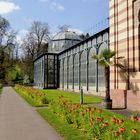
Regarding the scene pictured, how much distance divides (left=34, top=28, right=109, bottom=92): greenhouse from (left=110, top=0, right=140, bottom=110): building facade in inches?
481

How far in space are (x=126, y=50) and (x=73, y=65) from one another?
29997 mm

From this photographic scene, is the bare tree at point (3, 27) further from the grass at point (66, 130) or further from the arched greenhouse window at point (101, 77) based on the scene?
the grass at point (66, 130)

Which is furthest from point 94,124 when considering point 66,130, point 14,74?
point 14,74

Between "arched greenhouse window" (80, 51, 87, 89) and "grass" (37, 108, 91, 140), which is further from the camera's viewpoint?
"arched greenhouse window" (80, 51, 87, 89)

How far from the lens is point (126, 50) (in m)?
21.1

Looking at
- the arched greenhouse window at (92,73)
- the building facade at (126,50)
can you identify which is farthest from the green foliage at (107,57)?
the arched greenhouse window at (92,73)

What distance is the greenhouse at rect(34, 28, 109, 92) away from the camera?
3869 cm

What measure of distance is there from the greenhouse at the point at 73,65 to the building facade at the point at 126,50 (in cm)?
1222

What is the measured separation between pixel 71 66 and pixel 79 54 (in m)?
5.25

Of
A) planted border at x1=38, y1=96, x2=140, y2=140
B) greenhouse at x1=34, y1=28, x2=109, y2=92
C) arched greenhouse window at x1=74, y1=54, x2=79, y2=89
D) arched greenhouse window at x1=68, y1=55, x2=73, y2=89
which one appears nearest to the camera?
planted border at x1=38, y1=96, x2=140, y2=140

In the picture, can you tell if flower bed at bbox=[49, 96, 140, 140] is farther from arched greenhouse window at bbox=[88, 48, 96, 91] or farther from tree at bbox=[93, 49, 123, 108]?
arched greenhouse window at bbox=[88, 48, 96, 91]

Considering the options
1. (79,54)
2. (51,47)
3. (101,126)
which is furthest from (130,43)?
(51,47)

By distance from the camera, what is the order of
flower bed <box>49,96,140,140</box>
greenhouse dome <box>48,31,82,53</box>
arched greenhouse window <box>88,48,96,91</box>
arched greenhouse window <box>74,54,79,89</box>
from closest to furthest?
flower bed <box>49,96,140,140</box>, arched greenhouse window <box>88,48,96,91</box>, arched greenhouse window <box>74,54,79,89</box>, greenhouse dome <box>48,31,82,53</box>

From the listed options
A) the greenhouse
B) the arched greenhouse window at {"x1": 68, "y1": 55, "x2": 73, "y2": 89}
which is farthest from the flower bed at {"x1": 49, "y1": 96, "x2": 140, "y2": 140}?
the arched greenhouse window at {"x1": 68, "y1": 55, "x2": 73, "y2": 89}
